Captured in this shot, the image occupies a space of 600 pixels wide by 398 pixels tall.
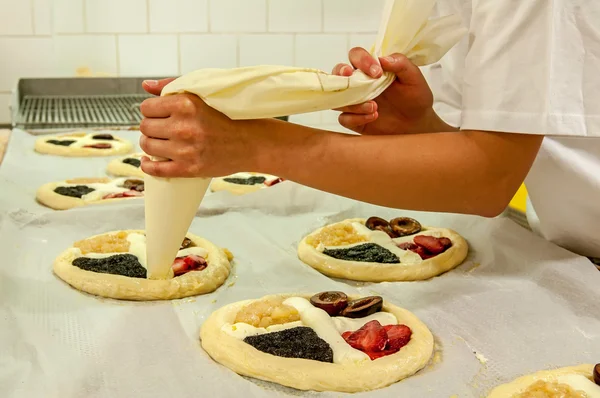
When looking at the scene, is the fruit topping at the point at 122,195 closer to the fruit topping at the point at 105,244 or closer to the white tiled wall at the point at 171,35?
the fruit topping at the point at 105,244

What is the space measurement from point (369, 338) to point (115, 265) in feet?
1.74

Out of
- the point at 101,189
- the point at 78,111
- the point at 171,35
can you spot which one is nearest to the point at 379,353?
the point at 101,189

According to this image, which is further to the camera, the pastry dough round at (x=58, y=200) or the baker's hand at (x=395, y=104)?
the pastry dough round at (x=58, y=200)

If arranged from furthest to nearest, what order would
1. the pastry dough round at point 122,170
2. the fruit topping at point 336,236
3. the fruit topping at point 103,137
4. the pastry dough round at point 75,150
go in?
the fruit topping at point 103,137
the pastry dough round at point 75,150
the pastry dough round at point 122,170
the fruit topping at point 336,236

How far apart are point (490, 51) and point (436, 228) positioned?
2.17 ft

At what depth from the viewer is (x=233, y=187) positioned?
1.88 metres

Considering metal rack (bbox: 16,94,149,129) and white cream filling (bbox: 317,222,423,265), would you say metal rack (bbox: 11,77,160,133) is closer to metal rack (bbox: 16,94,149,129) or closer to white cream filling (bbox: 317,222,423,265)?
metal rack (bbox: 16,94,149,129)

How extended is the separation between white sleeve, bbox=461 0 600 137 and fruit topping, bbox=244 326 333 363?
1.33ft

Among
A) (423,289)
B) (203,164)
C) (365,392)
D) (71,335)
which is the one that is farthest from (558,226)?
(71,335)

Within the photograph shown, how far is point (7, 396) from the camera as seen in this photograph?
88 centimetres

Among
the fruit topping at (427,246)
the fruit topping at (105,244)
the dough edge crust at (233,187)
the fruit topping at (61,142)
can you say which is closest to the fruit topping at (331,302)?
the fruit topping at (427,246)

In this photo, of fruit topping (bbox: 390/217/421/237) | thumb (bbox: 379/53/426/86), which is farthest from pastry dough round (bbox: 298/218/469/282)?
thumb (bbox: 379/53/426/86)

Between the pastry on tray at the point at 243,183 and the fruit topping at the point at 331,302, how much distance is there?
74 cm

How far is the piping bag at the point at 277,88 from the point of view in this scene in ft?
3.17
